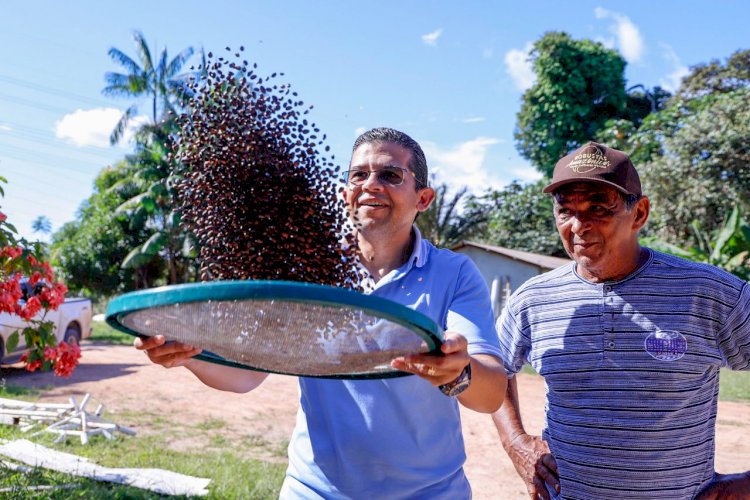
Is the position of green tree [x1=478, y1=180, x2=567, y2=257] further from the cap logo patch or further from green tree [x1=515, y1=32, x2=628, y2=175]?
the cap logo patch

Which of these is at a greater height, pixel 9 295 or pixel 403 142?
pixel 403 142

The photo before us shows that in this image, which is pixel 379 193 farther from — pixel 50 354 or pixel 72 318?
pixel 72 318

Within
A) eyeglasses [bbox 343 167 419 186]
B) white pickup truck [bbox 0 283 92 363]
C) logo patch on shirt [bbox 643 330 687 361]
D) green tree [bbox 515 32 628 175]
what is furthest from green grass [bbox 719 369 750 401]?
green tree [bbox 515 32 628 175]

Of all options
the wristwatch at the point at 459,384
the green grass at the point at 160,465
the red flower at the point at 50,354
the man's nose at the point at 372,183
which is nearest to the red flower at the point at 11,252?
the red flower at the point at 50,354

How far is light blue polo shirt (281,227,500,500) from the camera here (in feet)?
6.00

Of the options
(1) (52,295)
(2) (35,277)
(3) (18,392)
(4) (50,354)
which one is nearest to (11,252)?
(2) (35,277)

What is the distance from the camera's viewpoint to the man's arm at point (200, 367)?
4.79 ft

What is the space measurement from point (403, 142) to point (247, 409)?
8.18m

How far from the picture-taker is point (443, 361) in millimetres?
1347

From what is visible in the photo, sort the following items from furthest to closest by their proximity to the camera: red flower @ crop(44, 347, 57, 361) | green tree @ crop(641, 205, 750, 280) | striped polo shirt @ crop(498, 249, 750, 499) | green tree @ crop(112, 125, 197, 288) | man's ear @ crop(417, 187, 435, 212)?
green tree @ crop(112, 125, 197, 288) < green tree @ crop(641, 205, 750, 280) < red flower @ crop(44, 347, 57, 361) < striped polo shirt @ crop(498, 249, 750, 499) < man's ear @ crop(417, 187, 435, 212)

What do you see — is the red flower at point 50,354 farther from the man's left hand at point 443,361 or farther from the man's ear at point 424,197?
the man's left hand at point 443,361

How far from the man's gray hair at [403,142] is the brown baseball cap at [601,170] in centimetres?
59

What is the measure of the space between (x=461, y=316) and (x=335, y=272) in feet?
1.25

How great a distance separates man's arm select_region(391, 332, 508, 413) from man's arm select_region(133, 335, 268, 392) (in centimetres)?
50
